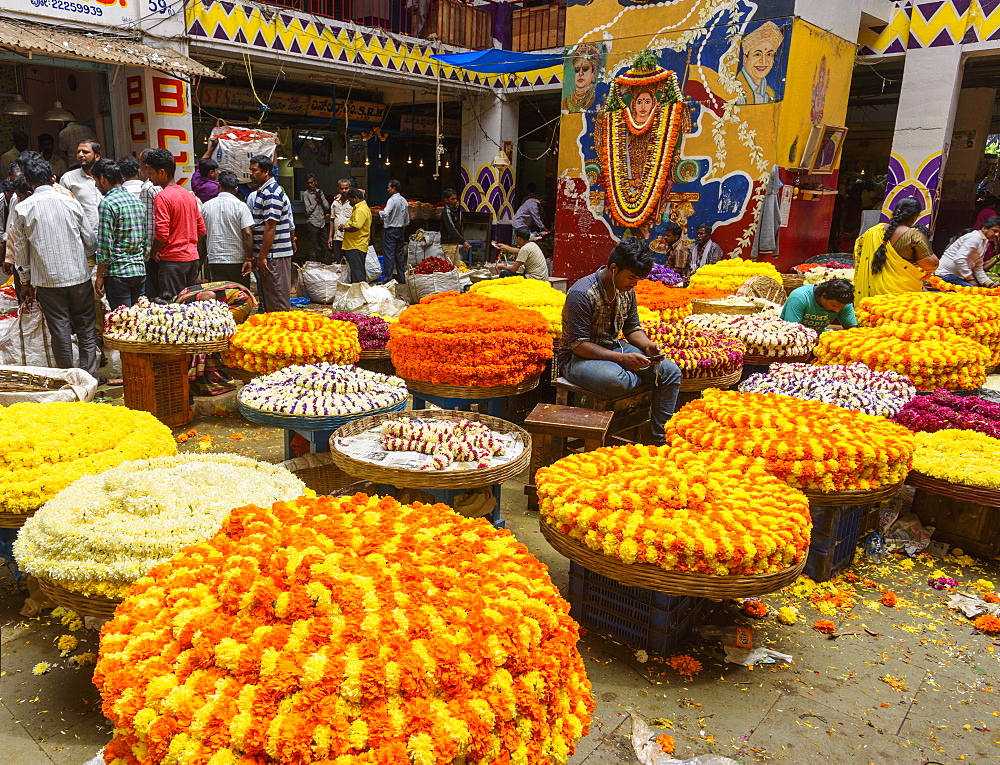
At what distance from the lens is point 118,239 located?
611 cm

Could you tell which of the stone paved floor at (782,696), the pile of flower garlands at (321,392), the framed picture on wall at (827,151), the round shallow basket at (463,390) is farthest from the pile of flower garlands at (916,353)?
the framed picture on wall at (827,151)

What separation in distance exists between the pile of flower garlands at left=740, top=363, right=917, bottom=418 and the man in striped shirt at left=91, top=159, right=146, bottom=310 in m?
5.10

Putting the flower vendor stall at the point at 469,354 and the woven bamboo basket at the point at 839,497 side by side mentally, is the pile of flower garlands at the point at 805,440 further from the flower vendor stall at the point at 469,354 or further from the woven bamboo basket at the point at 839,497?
the flower vendor stall at the point at 469,354

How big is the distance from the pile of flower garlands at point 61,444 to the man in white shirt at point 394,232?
9.31 metres

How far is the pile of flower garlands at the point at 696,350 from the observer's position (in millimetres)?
5094

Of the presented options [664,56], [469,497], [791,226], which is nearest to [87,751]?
[469,497]

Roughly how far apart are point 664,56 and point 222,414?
29.0 feet

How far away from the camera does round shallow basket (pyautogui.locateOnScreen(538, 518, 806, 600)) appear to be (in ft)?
8.59

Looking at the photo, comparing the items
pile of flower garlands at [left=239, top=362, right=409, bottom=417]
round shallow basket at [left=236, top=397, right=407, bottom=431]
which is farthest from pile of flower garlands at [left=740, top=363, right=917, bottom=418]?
round shallow basket at [left=236, top=397, right=407, bottom=431]

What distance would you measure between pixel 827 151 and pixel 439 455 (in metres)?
10.0

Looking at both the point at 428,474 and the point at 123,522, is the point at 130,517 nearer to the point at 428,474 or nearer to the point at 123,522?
the point at 123,522

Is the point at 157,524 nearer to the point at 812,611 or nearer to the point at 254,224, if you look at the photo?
the point at 812,611

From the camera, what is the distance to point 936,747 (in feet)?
8.20

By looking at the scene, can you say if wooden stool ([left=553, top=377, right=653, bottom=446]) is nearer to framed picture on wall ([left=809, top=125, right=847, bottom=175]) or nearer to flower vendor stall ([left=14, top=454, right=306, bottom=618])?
flower vendor stall ([left=14, top=454, right=306, bottom=618])
